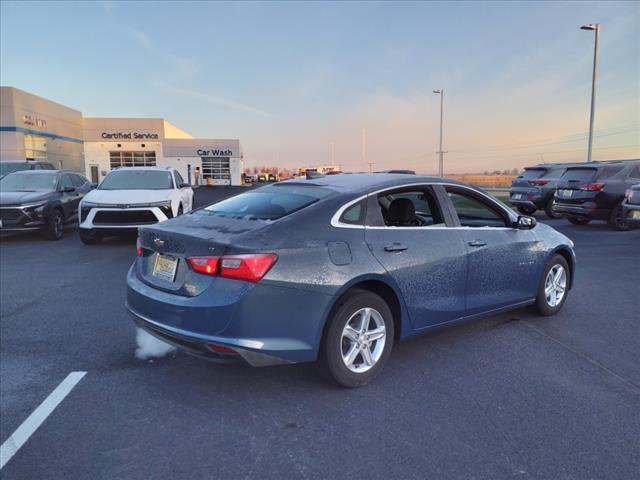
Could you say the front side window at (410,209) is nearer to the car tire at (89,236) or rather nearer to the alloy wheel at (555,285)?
the alloy wheel at (555,285)

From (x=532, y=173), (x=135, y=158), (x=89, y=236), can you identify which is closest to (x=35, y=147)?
(x=135, y=158)

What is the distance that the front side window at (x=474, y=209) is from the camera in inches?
178

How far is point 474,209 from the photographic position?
17.5 feet

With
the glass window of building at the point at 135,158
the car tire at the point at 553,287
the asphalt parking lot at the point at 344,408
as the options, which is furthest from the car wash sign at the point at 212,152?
the car tire at the point at 553,287

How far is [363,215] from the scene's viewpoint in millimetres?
3674

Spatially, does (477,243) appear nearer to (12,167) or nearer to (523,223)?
(523,223)

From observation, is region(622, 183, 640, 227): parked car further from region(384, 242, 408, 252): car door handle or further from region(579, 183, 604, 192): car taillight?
region(384, 242, 408, 252): car door handle

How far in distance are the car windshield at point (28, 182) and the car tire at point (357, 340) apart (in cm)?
1089

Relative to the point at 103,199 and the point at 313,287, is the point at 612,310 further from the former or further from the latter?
the point at 103,199

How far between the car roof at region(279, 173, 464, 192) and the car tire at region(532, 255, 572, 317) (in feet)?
5.25

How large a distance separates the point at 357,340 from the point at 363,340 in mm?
52

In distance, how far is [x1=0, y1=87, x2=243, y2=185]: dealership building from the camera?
42.4m

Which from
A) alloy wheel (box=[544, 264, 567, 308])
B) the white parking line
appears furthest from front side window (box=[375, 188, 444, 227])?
the white parking line

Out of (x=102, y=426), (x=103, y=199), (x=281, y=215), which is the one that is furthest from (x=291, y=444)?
(x=103, y=199)
